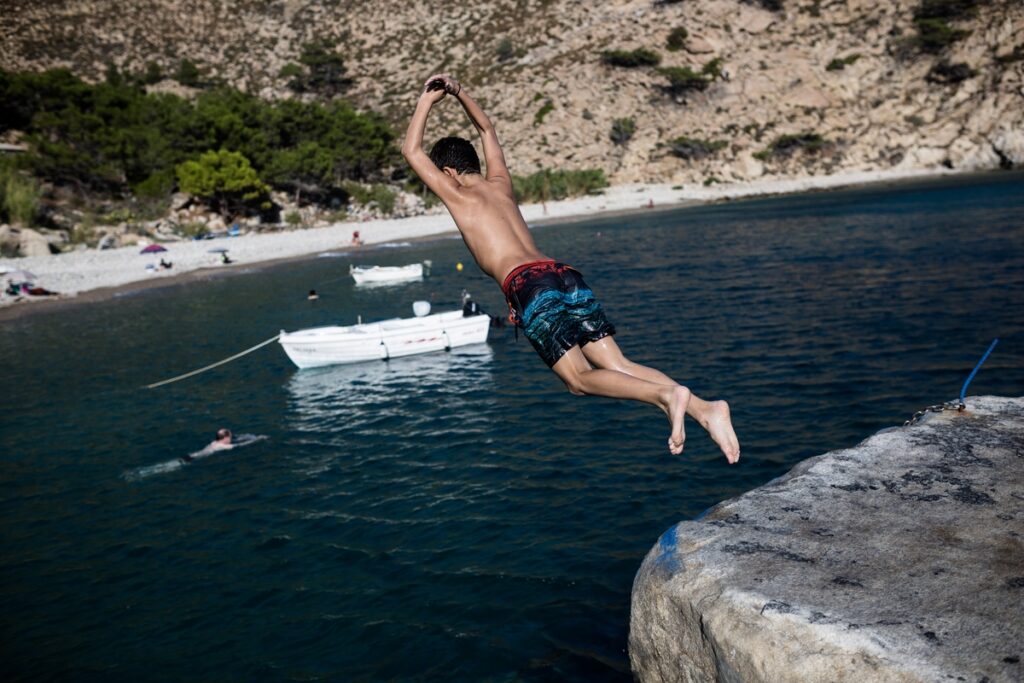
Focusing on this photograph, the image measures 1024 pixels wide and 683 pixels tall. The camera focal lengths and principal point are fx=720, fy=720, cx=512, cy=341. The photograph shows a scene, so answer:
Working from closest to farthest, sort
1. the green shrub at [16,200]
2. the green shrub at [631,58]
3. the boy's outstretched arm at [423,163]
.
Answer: the boy's outstretched arm at [423,163] → the green shrub at [16,200] → the green shrub at [631,58]

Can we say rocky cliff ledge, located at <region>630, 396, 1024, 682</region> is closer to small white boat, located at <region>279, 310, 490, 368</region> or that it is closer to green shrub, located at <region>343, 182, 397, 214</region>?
small white boat, located at <region>279, 310, 490, 368</region>

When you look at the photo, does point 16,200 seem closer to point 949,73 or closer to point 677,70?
point 677,70

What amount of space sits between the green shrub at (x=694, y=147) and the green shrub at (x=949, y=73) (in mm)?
23479

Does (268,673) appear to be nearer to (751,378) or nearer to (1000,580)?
(1000,580)

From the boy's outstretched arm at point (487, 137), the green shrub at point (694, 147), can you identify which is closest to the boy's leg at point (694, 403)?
the boy's outstretched arm at point (487, 137)

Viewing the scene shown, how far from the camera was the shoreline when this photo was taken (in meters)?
42.3

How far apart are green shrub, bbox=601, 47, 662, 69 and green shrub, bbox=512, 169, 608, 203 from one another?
1796 centimetres

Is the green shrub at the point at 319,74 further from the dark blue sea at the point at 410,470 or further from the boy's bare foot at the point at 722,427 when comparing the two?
the boy's bare foot at the point at 722,427

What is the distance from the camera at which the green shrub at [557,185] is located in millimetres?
72688

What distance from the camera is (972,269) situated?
1078 inches

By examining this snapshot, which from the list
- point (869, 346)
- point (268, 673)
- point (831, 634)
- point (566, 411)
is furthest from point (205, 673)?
point (869, 346)

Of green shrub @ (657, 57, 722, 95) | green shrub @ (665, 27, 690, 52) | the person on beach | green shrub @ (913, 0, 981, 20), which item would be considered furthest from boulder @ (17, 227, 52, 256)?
green shrub @ (913, 0, 981, 20)

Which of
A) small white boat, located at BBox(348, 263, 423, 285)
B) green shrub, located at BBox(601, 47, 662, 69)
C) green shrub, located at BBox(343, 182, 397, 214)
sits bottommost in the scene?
small white boat, located at BBox(348, 263, 423, 285)

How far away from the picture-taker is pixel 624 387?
5.44m
